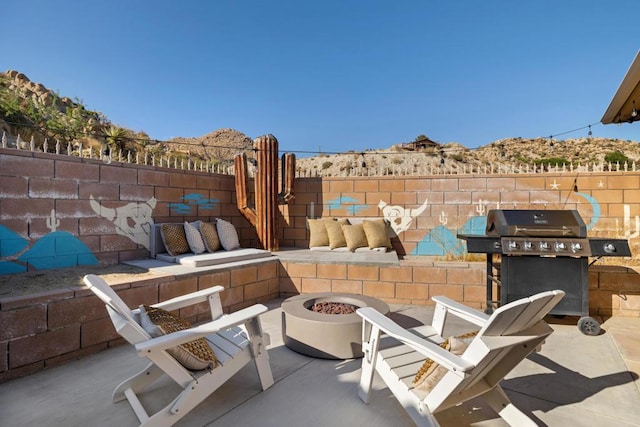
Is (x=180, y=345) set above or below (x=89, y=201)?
below

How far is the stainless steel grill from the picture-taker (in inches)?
128

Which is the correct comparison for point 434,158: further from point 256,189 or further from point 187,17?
point 256,189

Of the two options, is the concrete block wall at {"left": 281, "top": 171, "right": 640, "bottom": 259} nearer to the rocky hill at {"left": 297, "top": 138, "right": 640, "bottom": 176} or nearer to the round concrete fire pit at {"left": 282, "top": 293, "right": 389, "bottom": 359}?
the round concrete fire pit at {"left": 282, "top": 293, "right": 389, "bottom": 359}

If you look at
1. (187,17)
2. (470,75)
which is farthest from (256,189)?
(470,75)

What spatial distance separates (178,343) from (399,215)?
448cm

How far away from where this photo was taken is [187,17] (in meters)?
8.68

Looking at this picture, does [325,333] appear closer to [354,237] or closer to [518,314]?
[518,314]

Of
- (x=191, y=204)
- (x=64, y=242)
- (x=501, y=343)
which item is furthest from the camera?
(x=191, y=204)

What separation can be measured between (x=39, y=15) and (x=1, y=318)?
Result: 26.2 feet

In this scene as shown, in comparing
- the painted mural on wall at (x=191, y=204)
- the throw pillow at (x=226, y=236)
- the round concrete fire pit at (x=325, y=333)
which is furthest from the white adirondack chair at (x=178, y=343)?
the painted mural on wall at (x=191, y=204)

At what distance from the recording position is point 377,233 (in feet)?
17.4

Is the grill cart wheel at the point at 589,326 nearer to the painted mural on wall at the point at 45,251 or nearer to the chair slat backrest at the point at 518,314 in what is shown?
the chair slat backrest at the point at 518,314

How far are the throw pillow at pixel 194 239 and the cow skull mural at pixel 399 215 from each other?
3.03 meters

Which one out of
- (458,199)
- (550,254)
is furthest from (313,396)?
(458,199)
